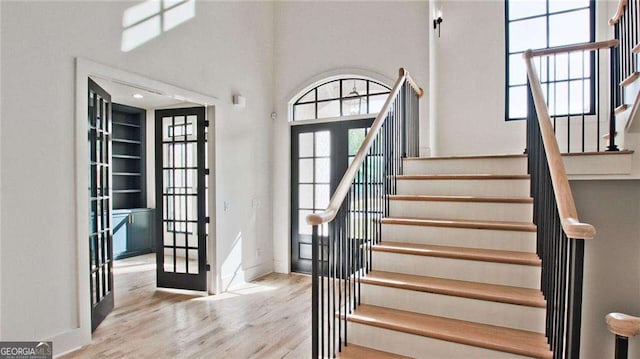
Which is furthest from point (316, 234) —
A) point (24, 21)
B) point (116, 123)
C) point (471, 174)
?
point (116, 123)

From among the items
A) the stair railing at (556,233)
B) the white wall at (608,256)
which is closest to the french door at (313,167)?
the stair railing at (556,233)

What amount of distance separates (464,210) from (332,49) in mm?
3133

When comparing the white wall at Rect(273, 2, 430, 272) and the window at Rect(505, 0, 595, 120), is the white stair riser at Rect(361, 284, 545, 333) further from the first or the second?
the window at Rect(505, 0, 595, 120)

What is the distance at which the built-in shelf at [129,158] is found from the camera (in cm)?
671

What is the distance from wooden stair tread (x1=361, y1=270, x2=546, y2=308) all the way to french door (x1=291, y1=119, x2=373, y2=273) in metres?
2.33

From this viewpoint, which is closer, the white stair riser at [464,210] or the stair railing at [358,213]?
the stair railing at [358,213]

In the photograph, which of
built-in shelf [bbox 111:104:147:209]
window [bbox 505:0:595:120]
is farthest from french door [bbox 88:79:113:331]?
window [bbox 505:0:595:120]

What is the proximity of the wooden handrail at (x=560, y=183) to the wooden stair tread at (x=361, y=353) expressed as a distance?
1.33 meters

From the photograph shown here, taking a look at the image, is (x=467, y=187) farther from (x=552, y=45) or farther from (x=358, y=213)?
(x=552, y=45)

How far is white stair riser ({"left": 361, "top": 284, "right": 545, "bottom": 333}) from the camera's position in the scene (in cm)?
220

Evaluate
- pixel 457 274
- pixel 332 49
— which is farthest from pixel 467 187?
pixel 332 49

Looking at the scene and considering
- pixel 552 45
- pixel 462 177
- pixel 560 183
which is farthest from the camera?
pixel 552 45

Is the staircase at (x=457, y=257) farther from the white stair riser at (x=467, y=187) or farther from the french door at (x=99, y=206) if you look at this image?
the french door at (x=99, y=206)

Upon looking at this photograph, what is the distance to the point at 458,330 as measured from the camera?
7.27 ft
